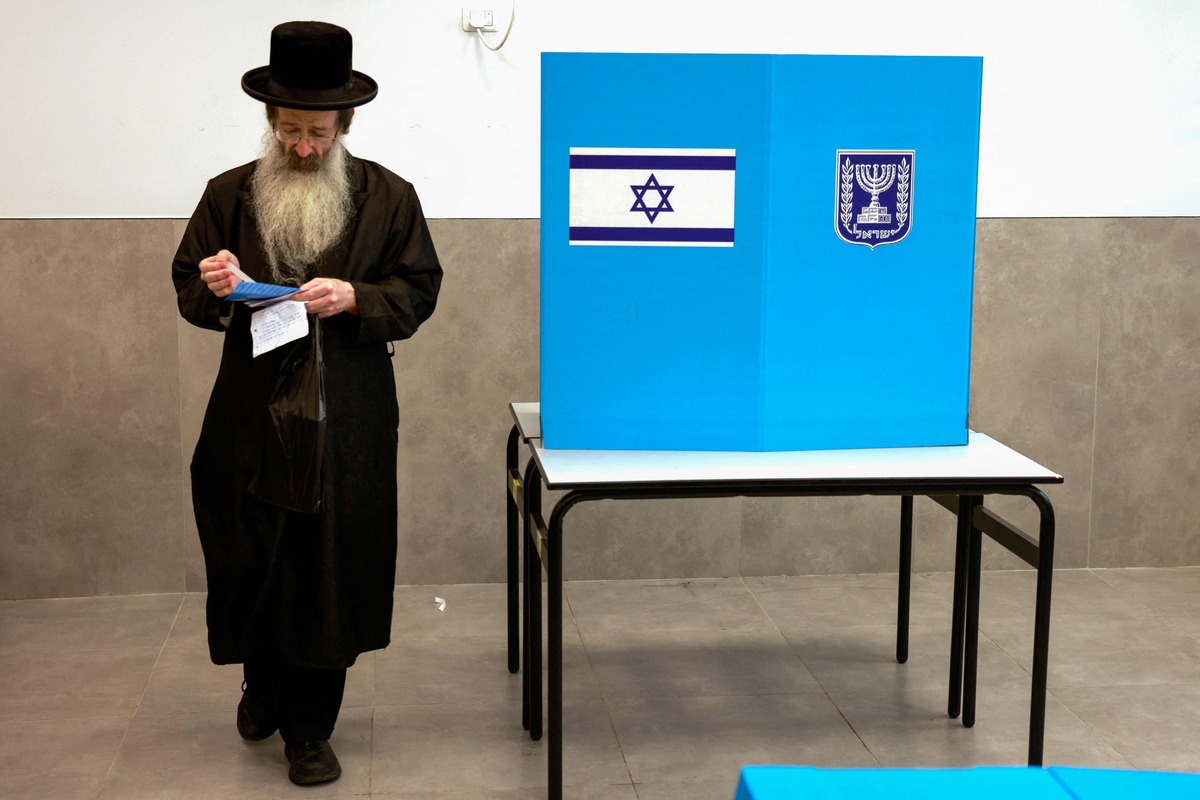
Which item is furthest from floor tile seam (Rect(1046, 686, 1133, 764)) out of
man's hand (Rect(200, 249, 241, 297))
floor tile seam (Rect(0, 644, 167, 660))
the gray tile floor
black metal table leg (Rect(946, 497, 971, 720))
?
floor tile seam (Rect(0, 644, 167, 660))

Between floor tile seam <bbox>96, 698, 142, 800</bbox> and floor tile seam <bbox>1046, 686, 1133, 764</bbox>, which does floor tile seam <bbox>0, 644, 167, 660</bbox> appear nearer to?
floor tile seam <bbox>96, 698, 142, 800</bbox>

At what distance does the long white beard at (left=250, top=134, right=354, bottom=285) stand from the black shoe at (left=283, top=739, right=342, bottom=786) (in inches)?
41.2

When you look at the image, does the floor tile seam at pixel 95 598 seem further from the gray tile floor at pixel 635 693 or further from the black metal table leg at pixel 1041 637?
the black metal table leg at pixel 1041 637

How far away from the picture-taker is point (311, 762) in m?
2.88

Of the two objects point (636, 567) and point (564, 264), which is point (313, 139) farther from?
point (636, 567)

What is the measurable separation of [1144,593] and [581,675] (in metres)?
2.01

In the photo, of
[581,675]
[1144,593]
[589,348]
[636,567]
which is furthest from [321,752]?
[1144,593]

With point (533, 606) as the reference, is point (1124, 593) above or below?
below

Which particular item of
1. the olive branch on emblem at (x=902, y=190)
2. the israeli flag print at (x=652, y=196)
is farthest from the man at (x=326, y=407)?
the olive branch on emblem at (x=902, y=190)

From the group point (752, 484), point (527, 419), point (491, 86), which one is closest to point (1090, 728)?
point (752, 484)

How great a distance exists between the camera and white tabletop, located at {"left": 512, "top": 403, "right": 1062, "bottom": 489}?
2.55 m

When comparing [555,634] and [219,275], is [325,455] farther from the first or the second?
[555,634]

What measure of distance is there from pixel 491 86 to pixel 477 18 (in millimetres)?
209

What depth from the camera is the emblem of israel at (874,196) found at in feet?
9.12
